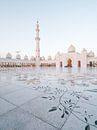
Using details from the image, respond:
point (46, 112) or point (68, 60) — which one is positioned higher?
point (68, 60)

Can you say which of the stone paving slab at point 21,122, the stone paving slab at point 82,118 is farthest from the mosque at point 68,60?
the stone paving slab at point 82,118

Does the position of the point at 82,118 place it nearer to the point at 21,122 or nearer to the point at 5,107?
the point at 21,122

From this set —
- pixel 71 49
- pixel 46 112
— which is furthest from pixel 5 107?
pixel 71 49

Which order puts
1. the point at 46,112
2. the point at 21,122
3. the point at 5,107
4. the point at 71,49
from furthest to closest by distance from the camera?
the point at 71,49 → the point at 5,107 → the point at 46,112 → the point at 21,122

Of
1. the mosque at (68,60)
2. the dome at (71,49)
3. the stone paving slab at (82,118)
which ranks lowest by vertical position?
the stone paving slab at (82,118)

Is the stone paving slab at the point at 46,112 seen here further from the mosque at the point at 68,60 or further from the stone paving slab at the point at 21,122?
the mosque at the point at 68,60

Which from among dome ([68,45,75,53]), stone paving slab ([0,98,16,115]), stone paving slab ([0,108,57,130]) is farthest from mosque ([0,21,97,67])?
stone paving slab ([0,108,57,130])

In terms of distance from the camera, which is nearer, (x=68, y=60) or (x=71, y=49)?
(x=68, y=60)

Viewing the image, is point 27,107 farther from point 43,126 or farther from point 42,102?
point 43,126

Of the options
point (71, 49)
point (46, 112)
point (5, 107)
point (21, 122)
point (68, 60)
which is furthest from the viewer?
point (71, 49)

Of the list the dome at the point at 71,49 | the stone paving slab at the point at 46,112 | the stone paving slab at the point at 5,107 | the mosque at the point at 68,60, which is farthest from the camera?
the dome at the point at 71,49

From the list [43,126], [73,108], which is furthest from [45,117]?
[73,108]

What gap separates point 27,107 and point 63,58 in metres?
36.6

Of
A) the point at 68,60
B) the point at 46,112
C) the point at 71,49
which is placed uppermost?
the point at 71,49
